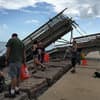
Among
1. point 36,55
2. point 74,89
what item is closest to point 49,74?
point 74,89

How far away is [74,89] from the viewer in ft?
51.0

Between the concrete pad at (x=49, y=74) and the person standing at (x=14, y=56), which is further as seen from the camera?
the concrete pad at (x=49, y=74)

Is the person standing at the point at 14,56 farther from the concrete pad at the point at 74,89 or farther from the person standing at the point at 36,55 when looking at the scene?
the person standing at the point at 36,55

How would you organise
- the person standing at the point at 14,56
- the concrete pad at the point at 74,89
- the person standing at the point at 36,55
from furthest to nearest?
the person standing at the point at 36,55 → the concrete pad at the point at 74,89 → the person standing at the point at 14,56

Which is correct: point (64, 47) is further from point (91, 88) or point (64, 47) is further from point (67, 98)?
point (67, 98)

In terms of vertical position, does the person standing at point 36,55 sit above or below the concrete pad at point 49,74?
above

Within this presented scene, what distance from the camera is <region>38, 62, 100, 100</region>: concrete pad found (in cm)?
1361

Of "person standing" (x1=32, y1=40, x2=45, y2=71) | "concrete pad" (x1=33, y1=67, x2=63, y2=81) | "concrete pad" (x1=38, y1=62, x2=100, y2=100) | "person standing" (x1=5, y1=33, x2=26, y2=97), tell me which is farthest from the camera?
"person standing" (x1=32, y1=40, x2=45, y2=71)

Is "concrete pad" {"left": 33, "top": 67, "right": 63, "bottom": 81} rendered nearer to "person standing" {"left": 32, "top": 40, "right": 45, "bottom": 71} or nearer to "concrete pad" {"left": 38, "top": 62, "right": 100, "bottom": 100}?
"concrete pad" {"left": 38, "top": 62, "right": 100, "bottom": 100}

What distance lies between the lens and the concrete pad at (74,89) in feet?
44.7

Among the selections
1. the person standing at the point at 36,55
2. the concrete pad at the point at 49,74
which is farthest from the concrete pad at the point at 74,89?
the person standing at the point at 36,55

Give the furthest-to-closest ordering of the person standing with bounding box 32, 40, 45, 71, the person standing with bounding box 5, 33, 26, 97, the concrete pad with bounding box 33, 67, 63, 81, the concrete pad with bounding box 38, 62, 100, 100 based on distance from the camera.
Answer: the person standing with bounding box 32, 40, 45, 71, the concrete pad with bounding box 33, 67, 63, 81, the concrete pad with bounding box 38, 62, 100, 100, the person standing with bounding box 5, 33, 26, 97

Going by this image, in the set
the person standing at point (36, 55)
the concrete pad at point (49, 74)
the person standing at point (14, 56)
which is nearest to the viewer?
the person standing at point (14, 56)

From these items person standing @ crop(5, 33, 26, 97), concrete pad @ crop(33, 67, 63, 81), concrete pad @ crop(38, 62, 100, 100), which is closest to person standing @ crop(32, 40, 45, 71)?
concrete pad @ crop(33, 67, 63, 81)
